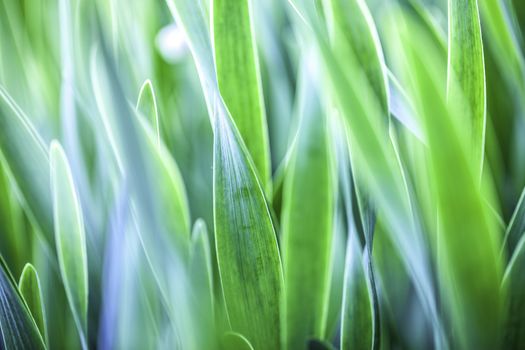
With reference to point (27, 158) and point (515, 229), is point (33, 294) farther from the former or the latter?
point (515, 229)

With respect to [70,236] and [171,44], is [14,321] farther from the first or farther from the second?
[171,44]

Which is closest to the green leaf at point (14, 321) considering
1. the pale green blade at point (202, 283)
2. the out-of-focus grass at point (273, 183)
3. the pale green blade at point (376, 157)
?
the out-of-focus grass at point (273, 183)

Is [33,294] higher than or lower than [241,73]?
lower

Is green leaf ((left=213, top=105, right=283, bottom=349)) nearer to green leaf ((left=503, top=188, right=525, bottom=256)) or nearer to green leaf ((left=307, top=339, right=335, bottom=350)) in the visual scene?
green leaf ((left=307, top=339, right=335, bottom=350))

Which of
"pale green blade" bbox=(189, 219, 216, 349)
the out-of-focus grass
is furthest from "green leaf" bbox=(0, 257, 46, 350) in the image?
"pale green blade" bbox=(189, 219, 216, 349)

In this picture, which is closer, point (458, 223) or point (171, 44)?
point (458, 223)

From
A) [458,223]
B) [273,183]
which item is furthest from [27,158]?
[458,223]
